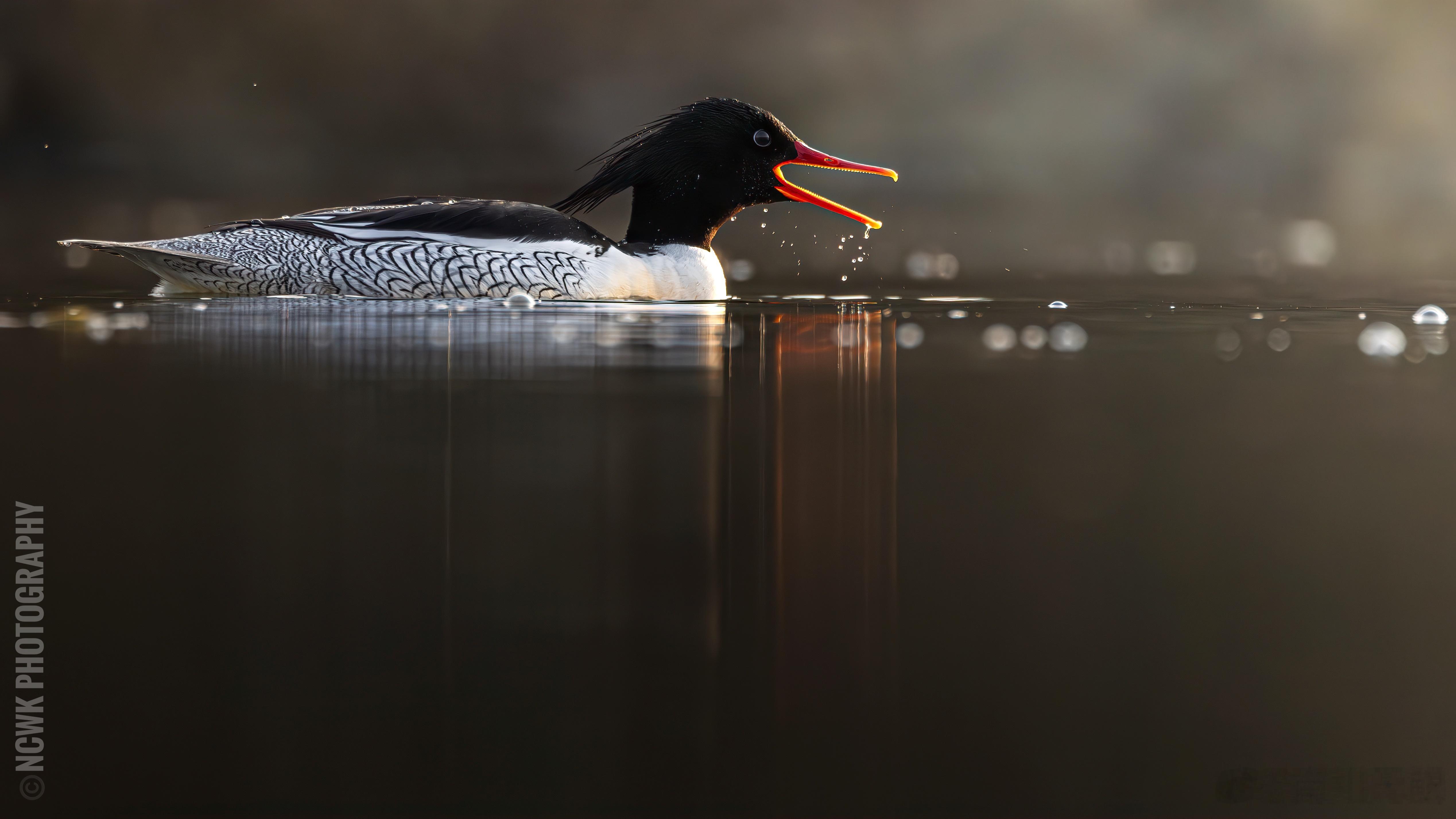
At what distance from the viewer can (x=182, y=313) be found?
481 cm

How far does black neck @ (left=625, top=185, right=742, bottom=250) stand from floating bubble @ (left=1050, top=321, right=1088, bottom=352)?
2.22m

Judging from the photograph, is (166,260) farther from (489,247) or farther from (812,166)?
(812,166)

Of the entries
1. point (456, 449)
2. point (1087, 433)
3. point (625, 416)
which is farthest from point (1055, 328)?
point (456, 449)

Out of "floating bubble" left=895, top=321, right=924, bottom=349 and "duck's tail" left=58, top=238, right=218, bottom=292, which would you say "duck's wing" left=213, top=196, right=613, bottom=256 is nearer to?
"duck's tail" left=58, top=238, right=218, bottom=292

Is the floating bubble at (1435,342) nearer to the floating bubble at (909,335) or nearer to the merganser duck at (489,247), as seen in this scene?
the floating bubble at (909,335)

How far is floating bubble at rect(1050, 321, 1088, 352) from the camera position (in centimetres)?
411

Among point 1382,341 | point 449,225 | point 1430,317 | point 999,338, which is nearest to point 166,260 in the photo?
point 449,225

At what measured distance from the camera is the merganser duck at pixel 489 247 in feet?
18.6

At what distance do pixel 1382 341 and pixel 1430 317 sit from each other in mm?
1084

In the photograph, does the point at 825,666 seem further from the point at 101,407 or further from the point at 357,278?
the point at 357,278

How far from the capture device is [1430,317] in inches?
200

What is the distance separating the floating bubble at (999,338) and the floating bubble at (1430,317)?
1.84 metres

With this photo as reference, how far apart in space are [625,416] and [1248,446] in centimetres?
139

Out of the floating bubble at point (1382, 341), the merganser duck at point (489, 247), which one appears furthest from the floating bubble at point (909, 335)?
the floating bubble at point (1382, 341)
